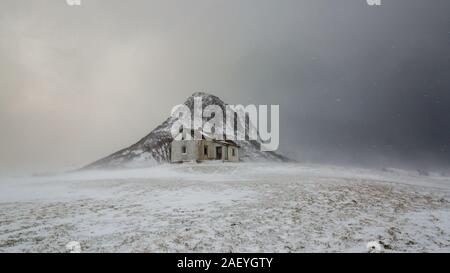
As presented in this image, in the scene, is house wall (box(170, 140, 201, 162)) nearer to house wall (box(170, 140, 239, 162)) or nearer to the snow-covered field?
house wall (box(170, 140, 239, 162))

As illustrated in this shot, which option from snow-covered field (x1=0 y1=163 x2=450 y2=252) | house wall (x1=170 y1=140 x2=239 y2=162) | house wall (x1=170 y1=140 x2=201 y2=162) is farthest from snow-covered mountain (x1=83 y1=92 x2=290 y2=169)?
snow-covered field (x1=0 y1=163 x2=450 y2=252)

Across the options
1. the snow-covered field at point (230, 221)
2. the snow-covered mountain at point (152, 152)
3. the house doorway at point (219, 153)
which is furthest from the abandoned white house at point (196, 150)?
the snow-covered mountain at point (152, 152)

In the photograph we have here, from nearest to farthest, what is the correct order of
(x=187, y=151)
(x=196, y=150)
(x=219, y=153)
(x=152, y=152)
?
(x=196, y=150) < (x=187, y=151) < (x=219, y=153) < (x=152, y=152)

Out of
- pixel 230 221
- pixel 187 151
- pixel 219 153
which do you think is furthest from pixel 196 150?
pixel 230 221

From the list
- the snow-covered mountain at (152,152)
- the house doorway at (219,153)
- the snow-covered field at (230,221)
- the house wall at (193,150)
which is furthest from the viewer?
the snow-covered mountain at (152,152)

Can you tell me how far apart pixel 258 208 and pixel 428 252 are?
16.4ft

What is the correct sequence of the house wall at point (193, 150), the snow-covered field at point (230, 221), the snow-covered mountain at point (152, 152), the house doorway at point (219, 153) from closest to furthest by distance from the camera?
1. the snow-covered field at point (230, 221)
2. the house wall at point (193, 150)
3. the house doorway at point (219, 153)
4. the snow-covered mountain at point (152, 152)

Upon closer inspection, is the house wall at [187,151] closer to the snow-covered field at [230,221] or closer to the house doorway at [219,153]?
the house doorway at [219,153]

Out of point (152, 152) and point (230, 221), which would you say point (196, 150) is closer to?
point (230, 221)

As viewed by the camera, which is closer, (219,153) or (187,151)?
(187,151)

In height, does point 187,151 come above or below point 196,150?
below
